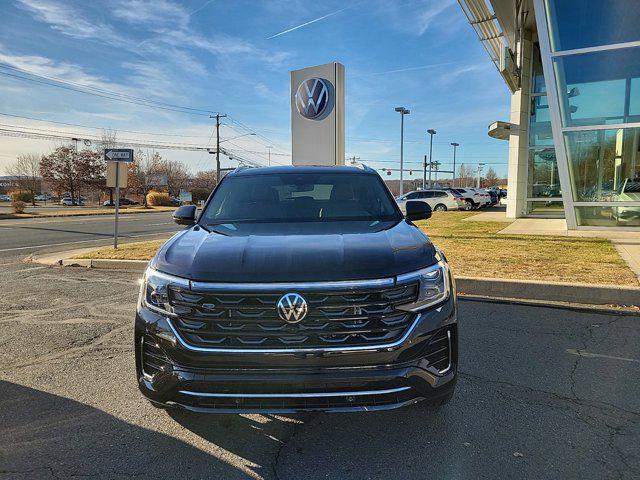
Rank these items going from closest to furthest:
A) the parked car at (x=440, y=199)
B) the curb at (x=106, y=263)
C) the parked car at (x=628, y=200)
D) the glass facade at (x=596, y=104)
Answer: the curb at (x=106, y=263), the glass facade at (x=596, y=104), the parked car at (x=628, y=200), the parked car at (x=440, y=199)

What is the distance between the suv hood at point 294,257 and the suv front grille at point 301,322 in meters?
0.09

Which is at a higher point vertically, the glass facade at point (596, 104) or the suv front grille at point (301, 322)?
the glass facade at point (596, 104)

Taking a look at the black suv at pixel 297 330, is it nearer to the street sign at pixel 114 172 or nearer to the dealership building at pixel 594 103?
the street sign at pixel 114 172

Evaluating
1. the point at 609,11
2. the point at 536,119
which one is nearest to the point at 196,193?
the point at 536,119

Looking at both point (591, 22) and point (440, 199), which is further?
point (440, 199)

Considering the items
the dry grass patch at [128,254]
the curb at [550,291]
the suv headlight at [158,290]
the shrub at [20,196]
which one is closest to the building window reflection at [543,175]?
the curb at [550,291]

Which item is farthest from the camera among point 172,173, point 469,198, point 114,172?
point 172,173

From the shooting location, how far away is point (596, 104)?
1389 centimetres

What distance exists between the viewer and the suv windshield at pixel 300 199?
12.0 feet

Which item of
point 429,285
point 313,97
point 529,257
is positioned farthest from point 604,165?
point 429,285

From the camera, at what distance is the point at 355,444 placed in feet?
8.84

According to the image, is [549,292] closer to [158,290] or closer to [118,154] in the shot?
[158,290]

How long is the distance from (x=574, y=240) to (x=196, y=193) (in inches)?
2682

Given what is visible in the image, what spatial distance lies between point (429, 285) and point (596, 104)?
47.5ft
